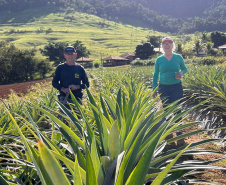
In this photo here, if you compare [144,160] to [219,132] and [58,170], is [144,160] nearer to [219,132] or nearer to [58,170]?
[58,170]

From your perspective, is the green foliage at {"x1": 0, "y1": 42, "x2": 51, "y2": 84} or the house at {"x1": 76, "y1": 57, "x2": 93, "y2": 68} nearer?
the green foliage at {"x1": 0, "y1": 42, "x2": 51, "y2": 84}

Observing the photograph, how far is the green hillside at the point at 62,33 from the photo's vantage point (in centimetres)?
8241

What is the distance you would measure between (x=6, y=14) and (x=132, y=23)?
75.9m

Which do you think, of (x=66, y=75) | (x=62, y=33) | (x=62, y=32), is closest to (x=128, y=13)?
(x=62, y=32)

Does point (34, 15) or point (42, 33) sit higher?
point (34, 15)

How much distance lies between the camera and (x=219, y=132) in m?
3.97

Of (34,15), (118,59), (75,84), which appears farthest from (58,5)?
(75,84)

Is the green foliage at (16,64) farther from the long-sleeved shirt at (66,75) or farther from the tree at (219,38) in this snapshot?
the tree at (219,38)

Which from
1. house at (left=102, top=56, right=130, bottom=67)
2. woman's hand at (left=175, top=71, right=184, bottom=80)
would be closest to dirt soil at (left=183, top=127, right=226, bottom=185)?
woman's hand at (left=175, top=71, right=184, bottom=80)

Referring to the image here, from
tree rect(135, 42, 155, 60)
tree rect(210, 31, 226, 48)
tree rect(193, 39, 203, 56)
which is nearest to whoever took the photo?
tree rect(193, 39, 203, 56)

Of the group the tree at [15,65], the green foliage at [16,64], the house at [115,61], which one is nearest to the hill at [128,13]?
the house at [115,61]

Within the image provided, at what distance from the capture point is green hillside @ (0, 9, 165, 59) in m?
82.4

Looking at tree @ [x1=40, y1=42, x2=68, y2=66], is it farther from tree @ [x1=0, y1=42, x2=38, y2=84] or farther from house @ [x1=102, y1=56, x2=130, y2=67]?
tree @ [x1=0, y1=42, x2=38, y2=84]

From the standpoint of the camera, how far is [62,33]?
9712 cm
